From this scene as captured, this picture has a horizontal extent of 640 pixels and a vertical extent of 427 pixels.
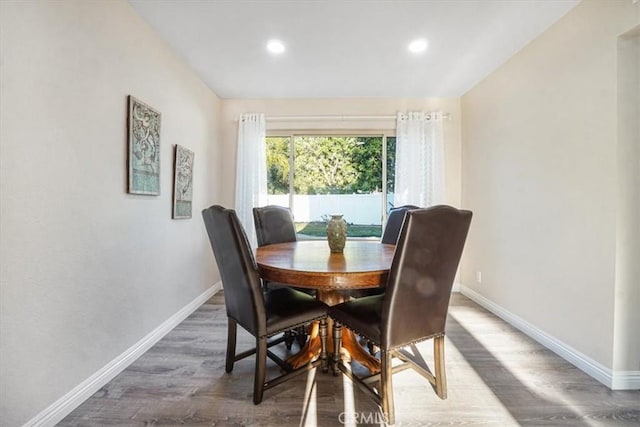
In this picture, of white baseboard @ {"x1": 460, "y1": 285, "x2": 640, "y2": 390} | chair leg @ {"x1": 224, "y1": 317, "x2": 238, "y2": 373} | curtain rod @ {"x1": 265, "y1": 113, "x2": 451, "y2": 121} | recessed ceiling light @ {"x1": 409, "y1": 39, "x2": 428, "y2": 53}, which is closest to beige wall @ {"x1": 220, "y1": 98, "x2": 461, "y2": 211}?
curtain rod @ {"x1": 265, "y1": 113, "x2": 451, "y2": 121}

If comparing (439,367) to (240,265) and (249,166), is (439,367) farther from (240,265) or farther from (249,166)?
(249,166)

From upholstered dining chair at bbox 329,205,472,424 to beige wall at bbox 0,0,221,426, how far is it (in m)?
1.49

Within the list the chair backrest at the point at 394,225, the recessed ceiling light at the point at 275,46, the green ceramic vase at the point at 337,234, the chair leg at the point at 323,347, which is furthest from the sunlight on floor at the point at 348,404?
the recessed ceiling light at the point at 275,46

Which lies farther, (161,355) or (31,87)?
(161,355)

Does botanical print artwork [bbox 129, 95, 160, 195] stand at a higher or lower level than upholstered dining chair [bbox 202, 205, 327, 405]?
higher

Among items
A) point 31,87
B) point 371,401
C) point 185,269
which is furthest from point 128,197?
point 371,401

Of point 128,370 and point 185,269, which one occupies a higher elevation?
point 185,269

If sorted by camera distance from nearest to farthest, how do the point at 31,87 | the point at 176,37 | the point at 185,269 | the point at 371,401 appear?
the point at 31,87 < the point at 371,401 < the point at 176,37 < the point at 185,269

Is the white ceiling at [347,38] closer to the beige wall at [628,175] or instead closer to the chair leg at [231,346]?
the beige wall at [628,175]

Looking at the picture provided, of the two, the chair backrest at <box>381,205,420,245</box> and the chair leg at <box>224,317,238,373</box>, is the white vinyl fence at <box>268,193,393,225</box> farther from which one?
the chair leg at <box>224,317,238,373</box>

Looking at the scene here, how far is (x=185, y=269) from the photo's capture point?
2779 millimetres

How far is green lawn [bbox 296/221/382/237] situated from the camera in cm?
378

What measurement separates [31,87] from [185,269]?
185 centimetres

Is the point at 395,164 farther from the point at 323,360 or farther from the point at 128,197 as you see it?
the point at 128,197
